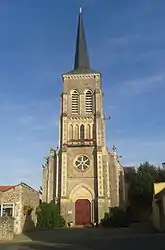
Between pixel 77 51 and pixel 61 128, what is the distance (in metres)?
15.3

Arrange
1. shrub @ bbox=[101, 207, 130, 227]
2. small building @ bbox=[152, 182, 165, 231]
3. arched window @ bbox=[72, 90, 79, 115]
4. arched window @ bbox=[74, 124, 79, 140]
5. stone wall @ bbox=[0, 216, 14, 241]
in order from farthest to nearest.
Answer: arched window @ bbox=[72, 90, 79, 115] < arched window @ bbox=[74, 124, 79, 140] < shrub @ bbox=[101, 207, 130, 227] < small building @ bbox=[152, 182, 165, 231] < stone wall @ bbox=[0, 216, 14, 241]

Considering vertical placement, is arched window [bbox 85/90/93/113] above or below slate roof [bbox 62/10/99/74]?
below

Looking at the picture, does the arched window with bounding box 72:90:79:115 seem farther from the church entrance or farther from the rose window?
the church entrance

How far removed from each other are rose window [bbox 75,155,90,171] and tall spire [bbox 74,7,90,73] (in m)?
15.2

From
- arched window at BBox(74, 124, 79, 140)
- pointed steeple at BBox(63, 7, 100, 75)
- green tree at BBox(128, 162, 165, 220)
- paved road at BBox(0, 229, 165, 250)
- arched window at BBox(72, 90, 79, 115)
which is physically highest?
pointed steeple at BBox(63, 7, 100, 75)

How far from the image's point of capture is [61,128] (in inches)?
1870

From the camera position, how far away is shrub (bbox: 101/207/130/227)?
39.1 metres

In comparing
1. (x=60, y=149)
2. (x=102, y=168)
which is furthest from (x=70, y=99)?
(x=102, y=168)

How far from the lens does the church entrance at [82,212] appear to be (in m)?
42.1

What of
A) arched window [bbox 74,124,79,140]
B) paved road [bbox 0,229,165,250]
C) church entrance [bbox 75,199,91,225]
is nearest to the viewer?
paved road [bbox 0,229,165,250]

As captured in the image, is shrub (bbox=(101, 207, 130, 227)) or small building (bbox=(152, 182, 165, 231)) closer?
small building (bbox=(152, 182, 165, 231))

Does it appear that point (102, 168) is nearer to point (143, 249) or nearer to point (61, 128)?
point (61, 128)

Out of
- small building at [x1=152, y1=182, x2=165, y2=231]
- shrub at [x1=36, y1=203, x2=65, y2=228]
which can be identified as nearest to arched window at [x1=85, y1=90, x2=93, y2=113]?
shrub at [x1=36, y1=203, x2=65, y2=228]

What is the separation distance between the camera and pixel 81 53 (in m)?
55.2
